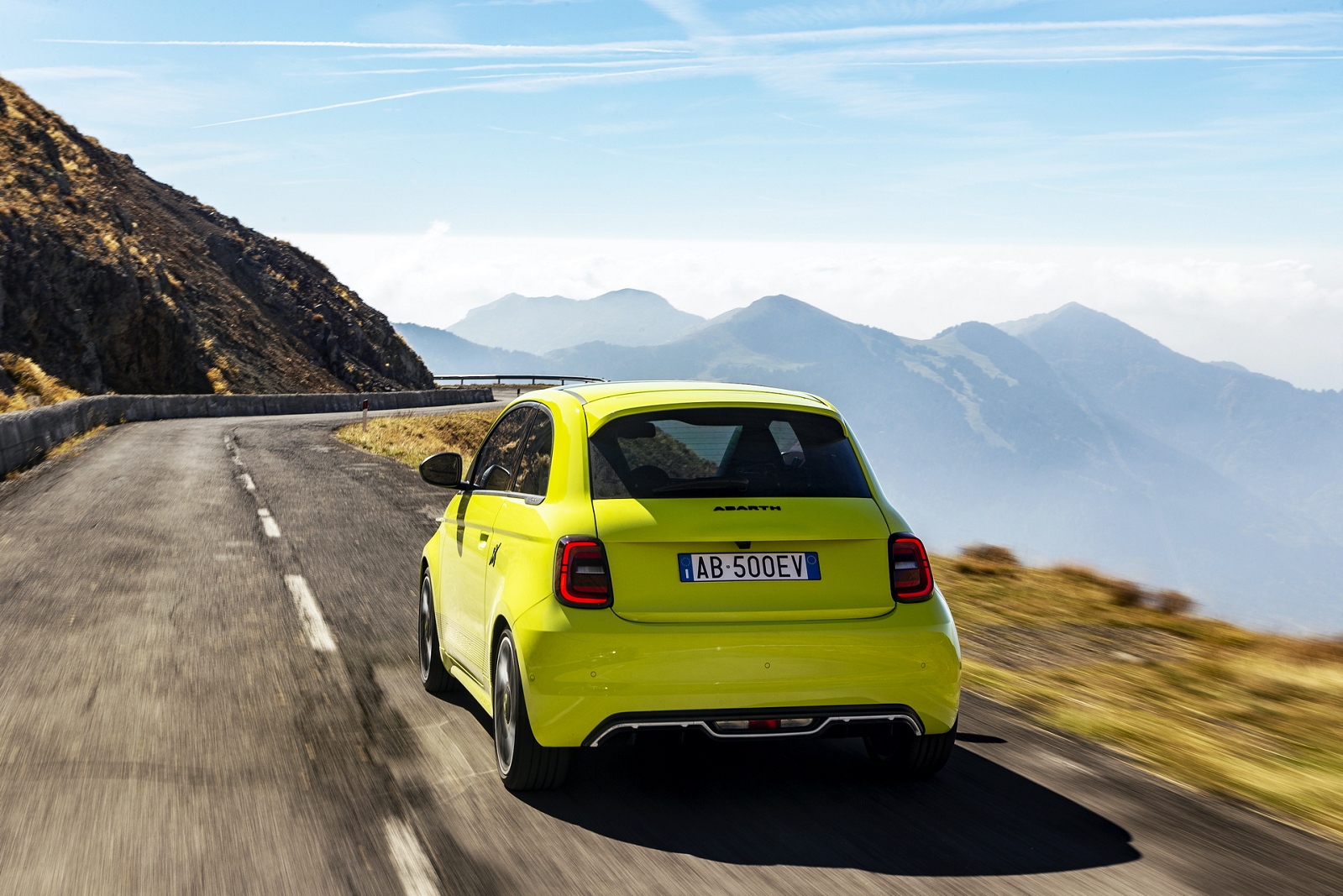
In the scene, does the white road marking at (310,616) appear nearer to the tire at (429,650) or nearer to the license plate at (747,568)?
the tire at (429,650)

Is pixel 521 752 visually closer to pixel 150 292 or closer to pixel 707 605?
pixel 707 605

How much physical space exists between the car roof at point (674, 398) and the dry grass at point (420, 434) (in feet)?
60.4

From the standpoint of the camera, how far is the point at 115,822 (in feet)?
13.8

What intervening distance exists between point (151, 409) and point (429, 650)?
37.2 m

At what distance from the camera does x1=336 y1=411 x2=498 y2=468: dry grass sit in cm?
2620

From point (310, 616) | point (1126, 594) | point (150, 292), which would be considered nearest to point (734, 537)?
point (310, 616)

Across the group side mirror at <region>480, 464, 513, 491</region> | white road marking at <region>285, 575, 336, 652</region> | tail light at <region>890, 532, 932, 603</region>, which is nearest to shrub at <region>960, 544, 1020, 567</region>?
white road marking at <region>285, 575, 336, 652</region>

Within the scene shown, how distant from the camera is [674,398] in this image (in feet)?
16.3

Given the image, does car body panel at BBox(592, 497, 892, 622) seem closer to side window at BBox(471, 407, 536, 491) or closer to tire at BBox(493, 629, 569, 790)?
tire at BBox(493, 629, 569, 790)

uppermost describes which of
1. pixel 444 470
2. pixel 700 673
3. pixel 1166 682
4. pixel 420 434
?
pixel 444 470

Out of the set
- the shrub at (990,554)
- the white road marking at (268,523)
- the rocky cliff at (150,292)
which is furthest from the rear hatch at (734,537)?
the rocky cliff at (150,292)

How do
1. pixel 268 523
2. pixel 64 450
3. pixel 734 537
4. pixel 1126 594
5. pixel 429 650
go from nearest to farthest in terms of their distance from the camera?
pixel 734 537 → pixel 429 650 → pixel 1126 594 → pixel 268 523 → pixel 64 450

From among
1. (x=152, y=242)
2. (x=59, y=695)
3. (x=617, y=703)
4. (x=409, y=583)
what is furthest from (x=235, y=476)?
(x=152, y=242)

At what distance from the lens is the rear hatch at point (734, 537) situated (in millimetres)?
4363
